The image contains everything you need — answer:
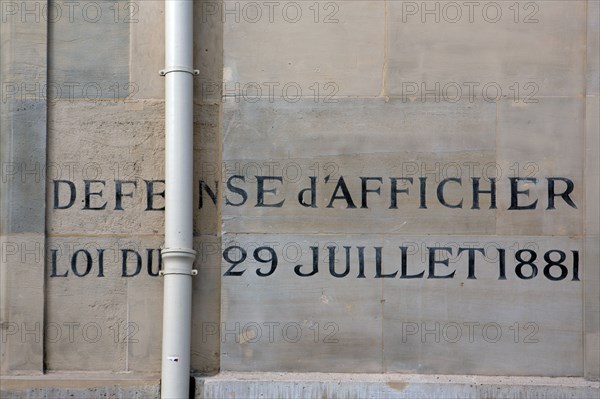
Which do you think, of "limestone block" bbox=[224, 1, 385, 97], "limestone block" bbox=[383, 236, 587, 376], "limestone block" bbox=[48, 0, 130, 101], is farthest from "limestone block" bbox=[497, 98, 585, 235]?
"limestone block" bbox=[48, 0, 130, 101]

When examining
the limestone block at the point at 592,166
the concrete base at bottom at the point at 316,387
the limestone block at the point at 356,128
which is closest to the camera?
the concrete base at bottom at the point at 316,387

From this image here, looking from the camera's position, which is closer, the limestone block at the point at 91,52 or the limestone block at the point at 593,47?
the limestone block at the point at 593,47

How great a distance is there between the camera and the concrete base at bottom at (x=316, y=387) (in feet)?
23.6

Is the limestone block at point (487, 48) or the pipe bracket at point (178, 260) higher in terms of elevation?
the limestone block at point (487, 48)

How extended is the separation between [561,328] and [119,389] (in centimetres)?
355

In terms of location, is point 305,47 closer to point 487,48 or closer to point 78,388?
point 487,48

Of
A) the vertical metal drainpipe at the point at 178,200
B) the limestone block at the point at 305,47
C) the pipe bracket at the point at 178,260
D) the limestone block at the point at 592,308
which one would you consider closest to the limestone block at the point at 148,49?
the vertical metal drainpipe at the point at 178,200

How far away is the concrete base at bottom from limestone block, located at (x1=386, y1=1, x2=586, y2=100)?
232 cm

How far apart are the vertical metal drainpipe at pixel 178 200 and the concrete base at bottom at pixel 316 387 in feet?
0.77

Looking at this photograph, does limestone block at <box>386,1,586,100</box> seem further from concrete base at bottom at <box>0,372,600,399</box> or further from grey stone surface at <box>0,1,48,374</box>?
grey stone surface at <box>0,1,48,374</box>

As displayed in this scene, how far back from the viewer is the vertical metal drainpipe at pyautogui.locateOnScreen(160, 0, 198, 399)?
23.7ft

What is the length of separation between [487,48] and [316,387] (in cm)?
310

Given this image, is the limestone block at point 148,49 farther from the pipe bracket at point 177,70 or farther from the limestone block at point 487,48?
the limestone block at point 487,48

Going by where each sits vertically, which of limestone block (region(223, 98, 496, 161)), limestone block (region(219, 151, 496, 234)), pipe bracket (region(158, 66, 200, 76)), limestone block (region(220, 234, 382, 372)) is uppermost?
pipe bracket (region(158, 66, 200, 76))
